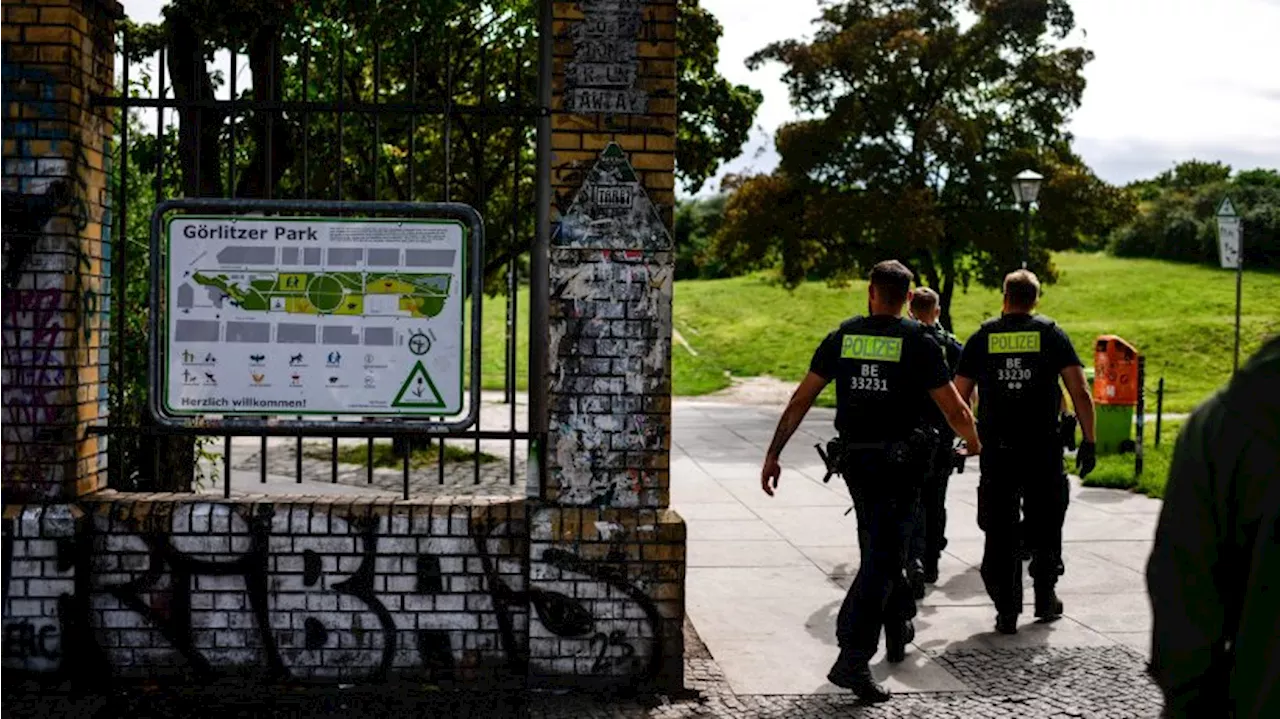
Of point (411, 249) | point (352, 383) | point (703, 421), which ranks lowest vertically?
point (703, 421)

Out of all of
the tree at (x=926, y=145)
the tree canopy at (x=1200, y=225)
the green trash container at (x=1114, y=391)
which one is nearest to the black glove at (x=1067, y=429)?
the green trash container at (x=1114, y=391)

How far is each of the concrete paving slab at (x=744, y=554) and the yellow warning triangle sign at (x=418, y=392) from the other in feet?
12.0

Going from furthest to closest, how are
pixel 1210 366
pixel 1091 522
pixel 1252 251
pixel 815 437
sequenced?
pixel 1252 251 → pixel 1210 366 → pixel 815 437 → pixel 1091 522

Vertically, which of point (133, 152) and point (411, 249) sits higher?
point (133, 152)

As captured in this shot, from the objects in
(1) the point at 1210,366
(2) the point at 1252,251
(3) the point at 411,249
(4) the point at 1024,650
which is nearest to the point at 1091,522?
(4) the point at 1024,650

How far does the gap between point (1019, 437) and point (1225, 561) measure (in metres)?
4.85

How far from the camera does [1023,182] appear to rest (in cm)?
2088

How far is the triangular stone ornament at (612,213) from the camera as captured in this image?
552cm

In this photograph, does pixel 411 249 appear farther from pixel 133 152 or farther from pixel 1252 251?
pixel 1252 251

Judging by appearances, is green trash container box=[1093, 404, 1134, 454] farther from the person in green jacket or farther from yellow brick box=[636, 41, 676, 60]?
the person in green jacket

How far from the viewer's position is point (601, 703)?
5.41m

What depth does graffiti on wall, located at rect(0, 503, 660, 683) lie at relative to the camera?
552cm

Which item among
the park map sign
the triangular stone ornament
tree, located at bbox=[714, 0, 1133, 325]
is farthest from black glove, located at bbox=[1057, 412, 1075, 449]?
tree, located at bbox=[714, 0, 1133, 325]

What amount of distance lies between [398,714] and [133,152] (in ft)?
19.2
